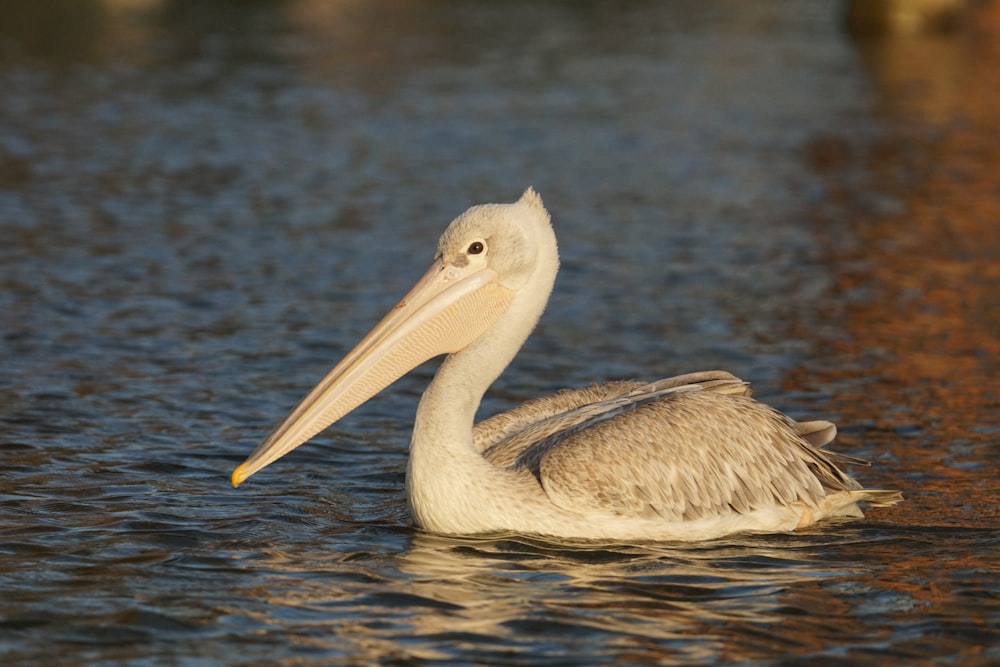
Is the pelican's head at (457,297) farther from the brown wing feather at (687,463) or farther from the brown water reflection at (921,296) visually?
the brown water reflection at (921,296)

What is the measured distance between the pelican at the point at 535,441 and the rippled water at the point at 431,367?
0.44 feet

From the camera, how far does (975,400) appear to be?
27.2 ft

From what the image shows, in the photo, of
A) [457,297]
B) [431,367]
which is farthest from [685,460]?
[431,367]

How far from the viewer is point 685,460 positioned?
239 inches

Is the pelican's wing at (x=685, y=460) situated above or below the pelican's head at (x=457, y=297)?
below

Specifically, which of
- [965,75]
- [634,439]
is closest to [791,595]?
[634,439]

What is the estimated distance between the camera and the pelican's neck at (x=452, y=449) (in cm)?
577

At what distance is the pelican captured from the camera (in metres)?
5.80

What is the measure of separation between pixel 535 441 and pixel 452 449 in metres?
0.54

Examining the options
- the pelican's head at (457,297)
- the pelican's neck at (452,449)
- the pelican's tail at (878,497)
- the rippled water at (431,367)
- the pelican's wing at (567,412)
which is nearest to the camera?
the rippled water at (431,367)

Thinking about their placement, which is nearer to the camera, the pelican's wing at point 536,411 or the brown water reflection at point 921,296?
the pelican's wing at point 536,411

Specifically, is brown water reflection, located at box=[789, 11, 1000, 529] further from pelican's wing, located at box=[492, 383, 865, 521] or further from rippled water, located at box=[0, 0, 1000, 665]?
pelican's wing, located at box=[492, 383, 865, 521]

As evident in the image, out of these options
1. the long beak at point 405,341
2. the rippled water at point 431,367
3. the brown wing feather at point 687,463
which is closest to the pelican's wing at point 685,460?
the brown wing feather at point 687,463

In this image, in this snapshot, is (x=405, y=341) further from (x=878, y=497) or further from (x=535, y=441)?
(x=878, y=497)
